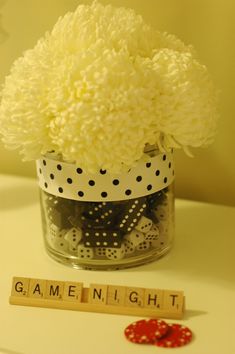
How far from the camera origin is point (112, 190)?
78 centimetres

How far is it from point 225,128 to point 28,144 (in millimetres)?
362

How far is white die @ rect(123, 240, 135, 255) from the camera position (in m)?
0.81

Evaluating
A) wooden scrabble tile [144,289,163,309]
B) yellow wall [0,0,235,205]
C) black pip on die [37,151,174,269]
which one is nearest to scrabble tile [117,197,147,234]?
black pip on die [37,151,174,269]

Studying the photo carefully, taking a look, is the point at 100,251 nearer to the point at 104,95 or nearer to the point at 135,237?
the point at 135,237

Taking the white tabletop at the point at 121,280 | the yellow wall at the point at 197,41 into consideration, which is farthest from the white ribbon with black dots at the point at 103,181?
the yellow wall at the point at 197,41

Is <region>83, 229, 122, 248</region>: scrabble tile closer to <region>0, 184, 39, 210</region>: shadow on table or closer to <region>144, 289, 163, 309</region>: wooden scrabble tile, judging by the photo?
<region>144, 289, 163, 309</region>: wooden scrabble tile

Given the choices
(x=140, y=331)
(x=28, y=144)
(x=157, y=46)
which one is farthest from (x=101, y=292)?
(x=157, y=46)

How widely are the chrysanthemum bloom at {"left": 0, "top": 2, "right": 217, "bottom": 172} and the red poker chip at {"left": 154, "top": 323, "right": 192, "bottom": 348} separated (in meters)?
0.19

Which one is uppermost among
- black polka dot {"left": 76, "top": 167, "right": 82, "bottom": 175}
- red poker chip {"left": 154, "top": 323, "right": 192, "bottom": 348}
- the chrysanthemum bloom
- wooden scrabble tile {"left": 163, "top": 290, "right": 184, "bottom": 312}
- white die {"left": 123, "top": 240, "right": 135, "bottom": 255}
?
the chrysanthemum bloom

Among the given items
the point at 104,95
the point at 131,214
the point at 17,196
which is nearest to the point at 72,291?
the point at 131,214

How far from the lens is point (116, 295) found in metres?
0.73

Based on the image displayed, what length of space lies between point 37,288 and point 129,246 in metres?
0.14

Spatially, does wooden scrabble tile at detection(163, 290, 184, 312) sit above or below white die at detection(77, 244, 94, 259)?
below

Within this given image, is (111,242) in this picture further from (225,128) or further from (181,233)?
(225,128)
